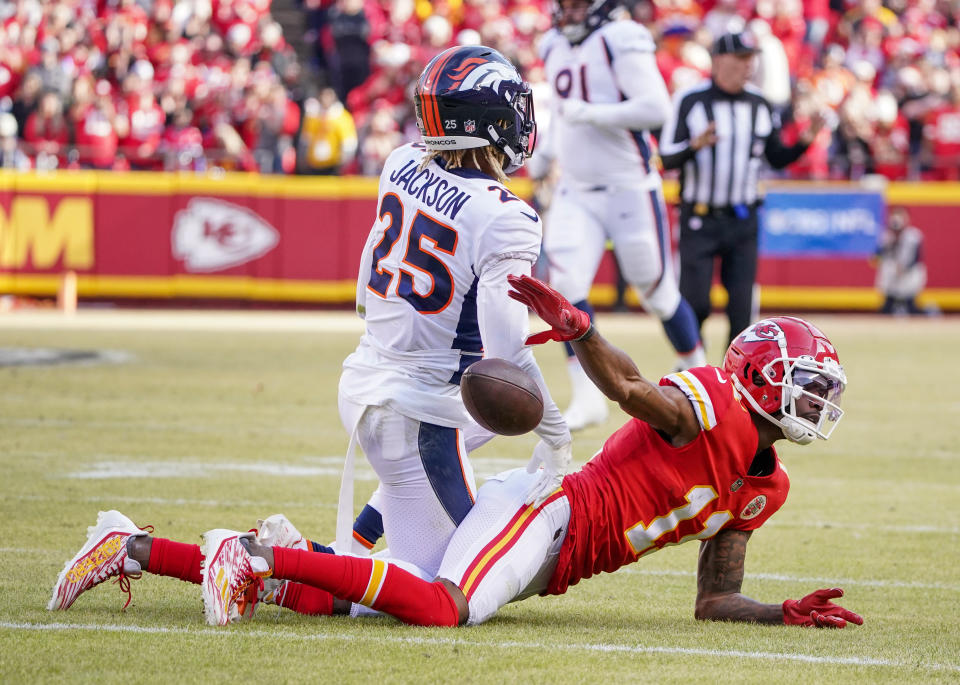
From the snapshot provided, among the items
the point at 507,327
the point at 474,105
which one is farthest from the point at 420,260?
the point at 474,105

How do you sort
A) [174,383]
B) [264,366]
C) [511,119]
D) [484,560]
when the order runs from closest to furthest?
[484,560] < [511,119] < [174,383] < [264,366]

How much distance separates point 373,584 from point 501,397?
0.55 m

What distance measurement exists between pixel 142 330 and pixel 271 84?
15.7 feet

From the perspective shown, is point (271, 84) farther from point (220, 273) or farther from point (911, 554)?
point (911, 554)

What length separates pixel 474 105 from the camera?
3994 millimetres

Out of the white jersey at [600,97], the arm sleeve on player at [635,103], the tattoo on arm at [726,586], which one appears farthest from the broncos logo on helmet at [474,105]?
the white jersey at [600,97]

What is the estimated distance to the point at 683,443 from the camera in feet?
12.7

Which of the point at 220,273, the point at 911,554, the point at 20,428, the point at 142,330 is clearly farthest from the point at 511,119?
the point at 220,273

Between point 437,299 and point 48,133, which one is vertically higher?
point 437,299

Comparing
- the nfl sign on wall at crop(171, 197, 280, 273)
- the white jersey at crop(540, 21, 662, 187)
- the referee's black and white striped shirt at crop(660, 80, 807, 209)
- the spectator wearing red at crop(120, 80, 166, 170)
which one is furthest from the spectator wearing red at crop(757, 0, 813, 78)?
the white jersey at crop(540, 21, 662, 187)

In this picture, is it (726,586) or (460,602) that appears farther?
(726,586)

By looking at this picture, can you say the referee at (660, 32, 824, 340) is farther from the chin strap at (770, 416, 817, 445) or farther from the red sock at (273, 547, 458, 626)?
the red sock at (273, 547, 458, 626)

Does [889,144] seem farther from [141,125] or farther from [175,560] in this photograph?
[175,560]

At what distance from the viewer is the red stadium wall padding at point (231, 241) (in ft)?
53.2
